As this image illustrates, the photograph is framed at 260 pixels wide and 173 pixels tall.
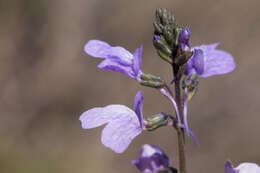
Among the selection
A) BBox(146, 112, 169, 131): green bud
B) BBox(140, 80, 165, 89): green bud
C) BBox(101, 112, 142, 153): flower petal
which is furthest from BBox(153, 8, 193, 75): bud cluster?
BBox(101, 112, 142, 153): flower petal

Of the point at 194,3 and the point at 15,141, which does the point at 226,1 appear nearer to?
the point at 194,3

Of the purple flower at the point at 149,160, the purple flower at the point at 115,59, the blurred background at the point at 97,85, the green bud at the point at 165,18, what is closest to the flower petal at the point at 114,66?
the purple flower at the point at 115,59

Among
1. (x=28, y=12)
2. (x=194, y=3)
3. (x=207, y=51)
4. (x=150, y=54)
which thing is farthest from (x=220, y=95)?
(x=207, y=51)

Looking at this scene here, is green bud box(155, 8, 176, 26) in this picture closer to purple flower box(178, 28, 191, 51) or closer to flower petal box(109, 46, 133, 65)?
purple flower box(178, 28, 191, 51)

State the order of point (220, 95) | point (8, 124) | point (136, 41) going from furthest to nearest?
1. point (136, 41)
2. point (8, 124)
3. point (220, 95)

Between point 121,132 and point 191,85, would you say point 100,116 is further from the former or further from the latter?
point 191,85

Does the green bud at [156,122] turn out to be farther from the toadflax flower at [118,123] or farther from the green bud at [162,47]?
the green bud at [162,47]
